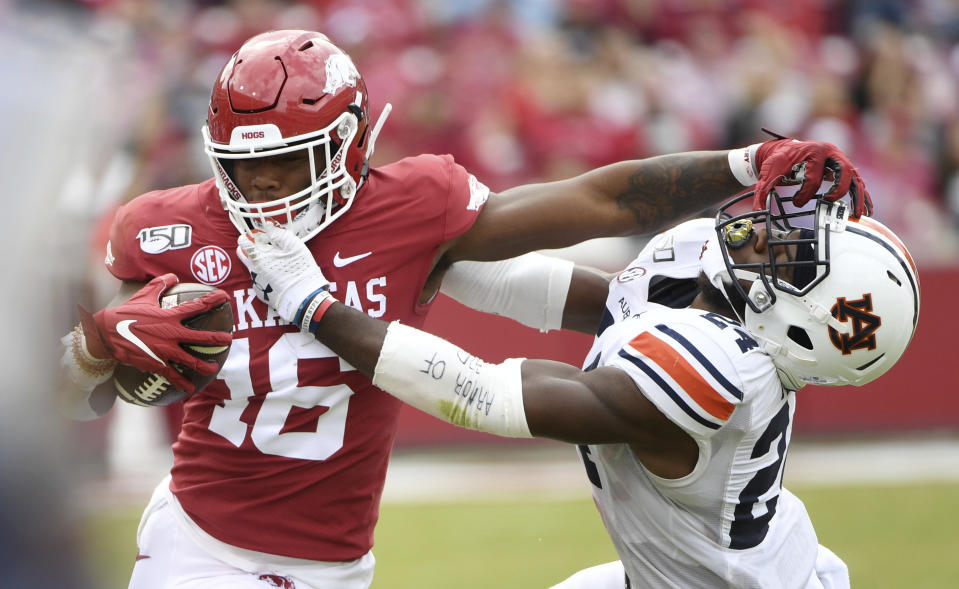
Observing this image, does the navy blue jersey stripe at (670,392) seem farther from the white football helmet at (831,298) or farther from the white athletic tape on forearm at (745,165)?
the white athletic tape on forearm at (745,165)

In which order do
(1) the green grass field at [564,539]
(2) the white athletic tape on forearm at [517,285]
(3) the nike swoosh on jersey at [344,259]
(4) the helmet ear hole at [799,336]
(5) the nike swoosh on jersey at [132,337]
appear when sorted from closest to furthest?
(5) the nike swoosh on jersey at [132,337], (4) the helmet ear hole at [799,336], (3) the nike swoosh on jersey at [344,259], (2) the white athletic tape on forearm at [517,285], (1) the green grass field at [564,539]

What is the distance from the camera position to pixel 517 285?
3.70 m

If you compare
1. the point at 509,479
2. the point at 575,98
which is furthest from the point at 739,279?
the point at 575,98

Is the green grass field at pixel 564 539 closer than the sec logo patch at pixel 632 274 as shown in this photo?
No

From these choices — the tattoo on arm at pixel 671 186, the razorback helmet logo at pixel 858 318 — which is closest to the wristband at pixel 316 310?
the tattoo on arm at pixel 671 186

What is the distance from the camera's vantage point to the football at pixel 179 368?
2.93 metres

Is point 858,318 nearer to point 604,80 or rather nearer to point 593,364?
point 593,364

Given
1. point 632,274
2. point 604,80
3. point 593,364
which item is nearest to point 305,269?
point 593,364

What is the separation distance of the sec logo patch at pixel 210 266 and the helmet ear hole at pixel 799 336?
1.49 meters

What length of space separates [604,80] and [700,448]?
22.5 feet

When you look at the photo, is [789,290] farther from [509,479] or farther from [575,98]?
[575,98]

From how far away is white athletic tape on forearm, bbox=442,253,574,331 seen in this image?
3.67 m

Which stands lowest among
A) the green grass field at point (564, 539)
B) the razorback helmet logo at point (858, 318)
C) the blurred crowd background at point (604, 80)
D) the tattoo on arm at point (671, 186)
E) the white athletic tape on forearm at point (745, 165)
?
the green grass field at point (564, 539)

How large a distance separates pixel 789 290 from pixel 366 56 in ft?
23.2
